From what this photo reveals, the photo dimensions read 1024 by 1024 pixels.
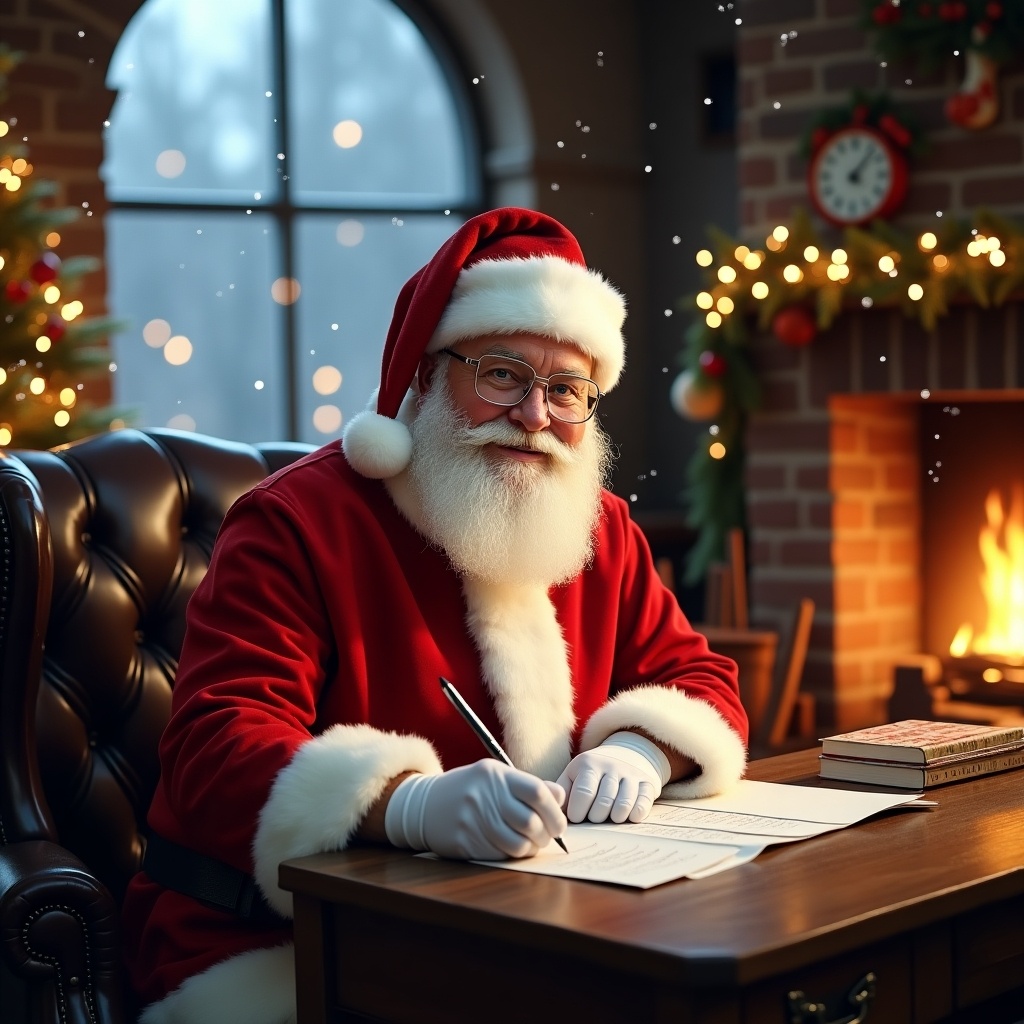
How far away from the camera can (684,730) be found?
1.62 metres

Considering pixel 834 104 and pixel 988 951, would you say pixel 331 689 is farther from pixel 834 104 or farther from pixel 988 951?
pixel 834 104

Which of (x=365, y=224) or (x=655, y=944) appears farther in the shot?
(x=365, y=224)

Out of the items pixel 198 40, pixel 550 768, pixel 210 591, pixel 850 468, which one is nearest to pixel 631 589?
pixel 550 768

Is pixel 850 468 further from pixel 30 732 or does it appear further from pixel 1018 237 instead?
pixel 30 732

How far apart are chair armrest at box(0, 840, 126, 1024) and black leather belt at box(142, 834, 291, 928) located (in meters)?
0.08

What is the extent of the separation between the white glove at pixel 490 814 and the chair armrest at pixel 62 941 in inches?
17.3

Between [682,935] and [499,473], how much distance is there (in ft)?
2.65

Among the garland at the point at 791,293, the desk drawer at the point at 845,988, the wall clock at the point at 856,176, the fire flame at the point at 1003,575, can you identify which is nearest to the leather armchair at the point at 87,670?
the desk drawer at the point at 845,988

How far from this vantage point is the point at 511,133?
5723 millimetres

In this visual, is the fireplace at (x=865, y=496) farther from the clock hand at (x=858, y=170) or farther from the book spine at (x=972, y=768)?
the book spine at (x=972, y=768)

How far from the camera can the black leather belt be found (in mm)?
1565

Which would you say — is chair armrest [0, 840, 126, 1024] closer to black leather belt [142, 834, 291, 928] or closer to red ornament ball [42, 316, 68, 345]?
black leather belt [142, 834, 291, 928]

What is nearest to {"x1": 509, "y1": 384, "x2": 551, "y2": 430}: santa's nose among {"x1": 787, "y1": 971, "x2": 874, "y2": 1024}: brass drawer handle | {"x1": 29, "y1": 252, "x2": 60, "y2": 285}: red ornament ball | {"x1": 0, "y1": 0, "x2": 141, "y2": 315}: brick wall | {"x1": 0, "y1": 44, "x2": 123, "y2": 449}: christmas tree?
{"x1": 787, "y1": 971, "x2": 874, "y2": 1024}: brass drawer handle

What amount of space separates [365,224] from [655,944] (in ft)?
15.9
